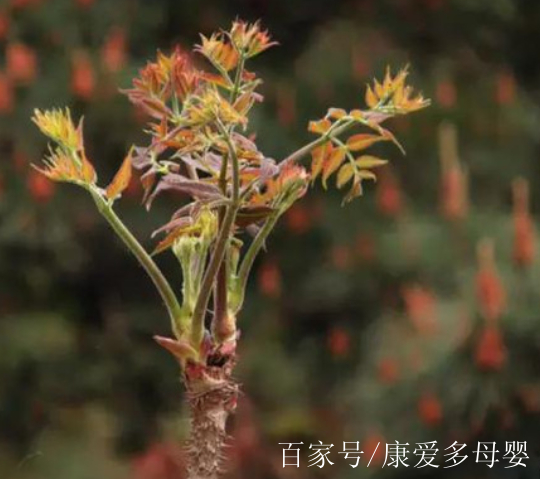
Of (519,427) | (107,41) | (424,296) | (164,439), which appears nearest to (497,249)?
(424,296)

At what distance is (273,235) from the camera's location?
2.22m

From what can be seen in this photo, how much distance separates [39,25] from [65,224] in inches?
13.7

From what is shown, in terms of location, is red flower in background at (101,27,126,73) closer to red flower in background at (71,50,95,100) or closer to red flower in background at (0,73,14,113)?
red flower in background at (71,50,95,100)

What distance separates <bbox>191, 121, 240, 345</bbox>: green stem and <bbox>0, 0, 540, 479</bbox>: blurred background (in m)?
1.38

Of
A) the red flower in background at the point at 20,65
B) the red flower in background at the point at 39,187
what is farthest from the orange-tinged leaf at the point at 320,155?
the red flower in background at the point at 20,65

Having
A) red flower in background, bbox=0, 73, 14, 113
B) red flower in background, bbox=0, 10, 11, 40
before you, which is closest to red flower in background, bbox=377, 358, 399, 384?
red flower in background, bbox=0, 73, 14, 113

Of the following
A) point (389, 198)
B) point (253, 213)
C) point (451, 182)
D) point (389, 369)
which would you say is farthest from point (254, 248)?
point (389, 198)

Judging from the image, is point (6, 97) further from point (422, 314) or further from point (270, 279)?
point (422, 314)

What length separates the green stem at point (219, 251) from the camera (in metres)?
0.46

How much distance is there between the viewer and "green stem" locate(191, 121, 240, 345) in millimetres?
457

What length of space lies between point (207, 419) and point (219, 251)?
0.06 metres

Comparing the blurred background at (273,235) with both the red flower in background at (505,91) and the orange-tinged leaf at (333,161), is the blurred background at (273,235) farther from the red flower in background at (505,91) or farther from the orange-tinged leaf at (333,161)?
the orange-tinged leaf at (333,161)

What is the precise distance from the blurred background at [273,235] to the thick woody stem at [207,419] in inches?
54.2

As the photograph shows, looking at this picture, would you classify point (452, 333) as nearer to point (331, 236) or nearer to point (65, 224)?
point (331, 236)
